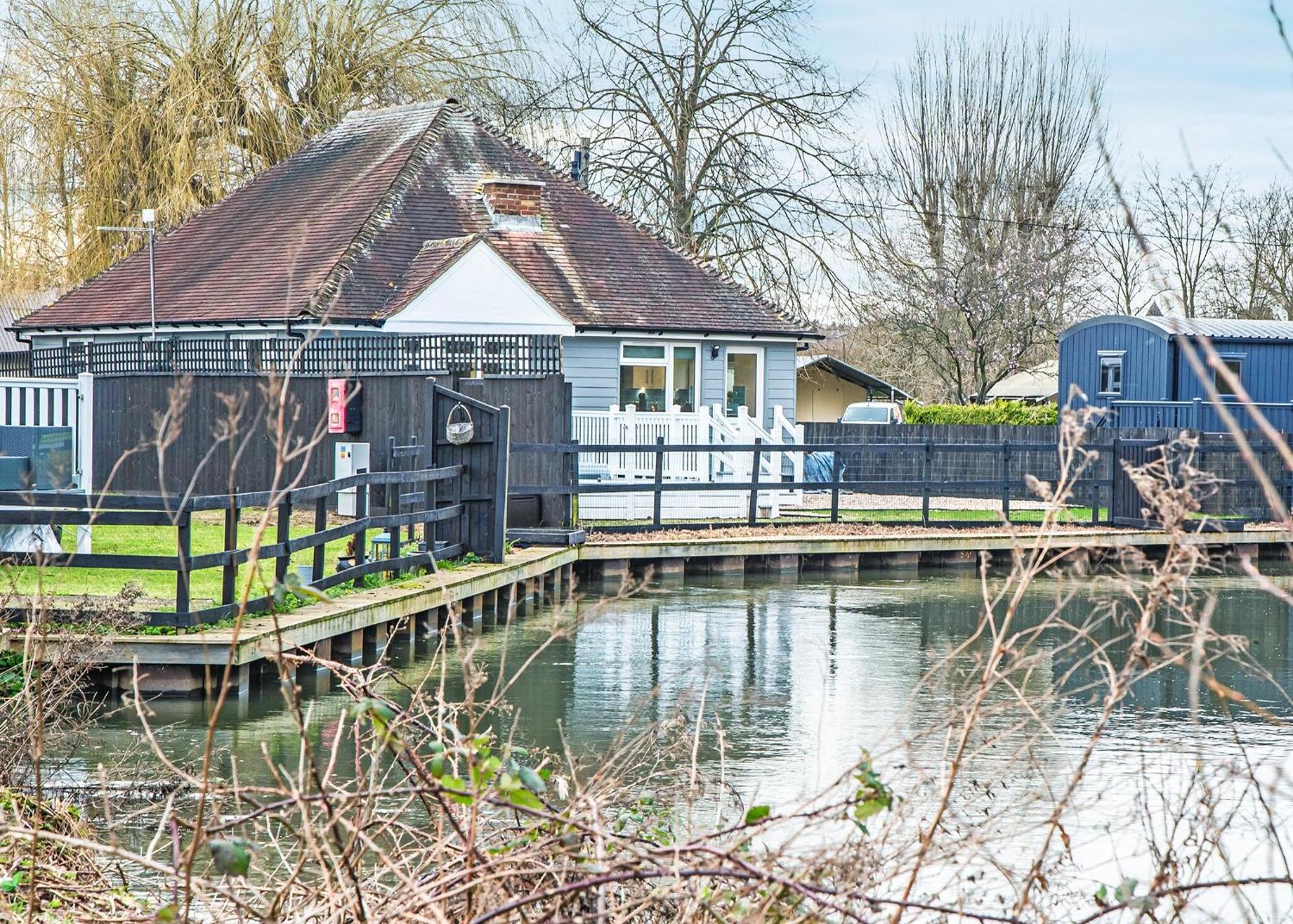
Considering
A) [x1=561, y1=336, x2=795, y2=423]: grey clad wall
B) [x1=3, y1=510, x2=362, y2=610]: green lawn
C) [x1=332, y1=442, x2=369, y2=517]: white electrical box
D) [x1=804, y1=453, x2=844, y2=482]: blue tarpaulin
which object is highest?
[x1=561, y1=336, x2=795, y2=423]: grey clad wall

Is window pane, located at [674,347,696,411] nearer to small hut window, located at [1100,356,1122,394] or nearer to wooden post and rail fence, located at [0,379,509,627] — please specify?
wooden post and rail fence, located at [0,379,509,627]

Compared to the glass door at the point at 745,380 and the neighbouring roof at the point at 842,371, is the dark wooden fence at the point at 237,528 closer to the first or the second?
the glass door at the point at 745,380

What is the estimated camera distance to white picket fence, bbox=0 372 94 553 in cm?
1466

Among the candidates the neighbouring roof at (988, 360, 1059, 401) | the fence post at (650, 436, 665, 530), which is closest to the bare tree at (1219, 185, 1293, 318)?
the neighbouring roof at (988, 360, 1059, 401)

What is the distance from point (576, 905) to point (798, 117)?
30516mm

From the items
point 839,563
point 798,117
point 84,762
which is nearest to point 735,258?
point 798,117

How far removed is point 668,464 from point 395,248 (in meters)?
5.84

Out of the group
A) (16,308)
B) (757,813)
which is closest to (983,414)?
(16,308)

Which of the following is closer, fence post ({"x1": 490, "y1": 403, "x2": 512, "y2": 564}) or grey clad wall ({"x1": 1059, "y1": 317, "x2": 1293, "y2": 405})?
fence post ({"x1": 490, "y1": 403, "x2": 512, "y2": 564})

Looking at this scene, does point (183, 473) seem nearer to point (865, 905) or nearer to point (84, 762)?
point (84, 762)

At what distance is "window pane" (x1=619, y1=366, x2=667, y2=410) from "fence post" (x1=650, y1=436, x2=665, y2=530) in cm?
376

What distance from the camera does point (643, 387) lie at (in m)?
23.5

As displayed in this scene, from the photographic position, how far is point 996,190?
48031 mm

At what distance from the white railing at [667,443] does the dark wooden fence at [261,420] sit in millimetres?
2132
